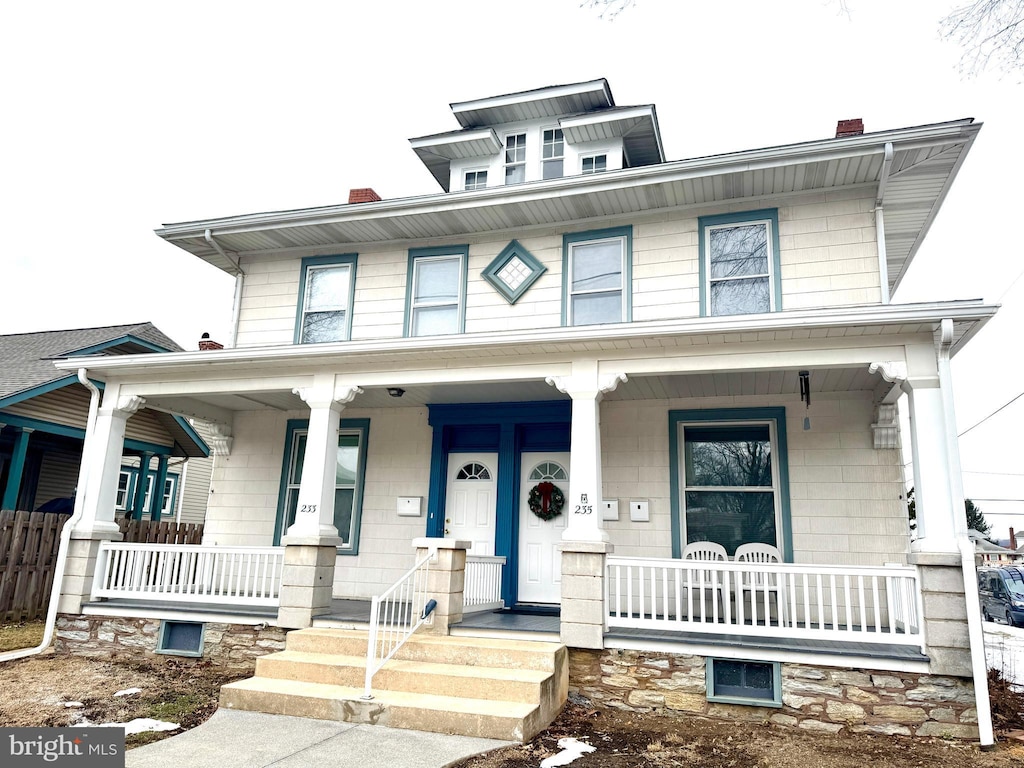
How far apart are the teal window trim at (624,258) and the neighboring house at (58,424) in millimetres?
7068

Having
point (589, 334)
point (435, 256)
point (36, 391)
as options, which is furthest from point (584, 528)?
point (36, 391)

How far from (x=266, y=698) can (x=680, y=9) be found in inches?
223

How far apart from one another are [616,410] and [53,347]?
11796mm

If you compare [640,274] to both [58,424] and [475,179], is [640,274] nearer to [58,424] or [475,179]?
[475,179]

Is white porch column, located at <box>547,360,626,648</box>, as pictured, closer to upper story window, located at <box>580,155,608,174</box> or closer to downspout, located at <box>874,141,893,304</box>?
downspout, located at <box>874,141,893,304</box>

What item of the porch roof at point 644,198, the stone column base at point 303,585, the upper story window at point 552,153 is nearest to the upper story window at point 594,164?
the upper story window at point 552,153

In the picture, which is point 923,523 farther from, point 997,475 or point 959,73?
point 997,475

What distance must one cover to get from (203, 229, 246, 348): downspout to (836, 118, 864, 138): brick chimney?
26.5 feet

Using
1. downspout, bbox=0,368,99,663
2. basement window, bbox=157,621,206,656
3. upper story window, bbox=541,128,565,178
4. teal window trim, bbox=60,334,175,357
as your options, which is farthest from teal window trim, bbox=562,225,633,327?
teal window trim, bbox=60,334,175,357

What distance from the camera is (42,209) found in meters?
27.3

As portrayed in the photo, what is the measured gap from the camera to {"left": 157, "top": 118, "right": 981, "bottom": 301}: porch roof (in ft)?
23.6

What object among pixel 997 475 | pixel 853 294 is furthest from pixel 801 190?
pixel 997 475

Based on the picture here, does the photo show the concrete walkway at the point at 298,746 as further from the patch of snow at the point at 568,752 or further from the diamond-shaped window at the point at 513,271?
the diamond-shaped window at the point at 513,271

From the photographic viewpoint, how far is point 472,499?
880 centimetres
